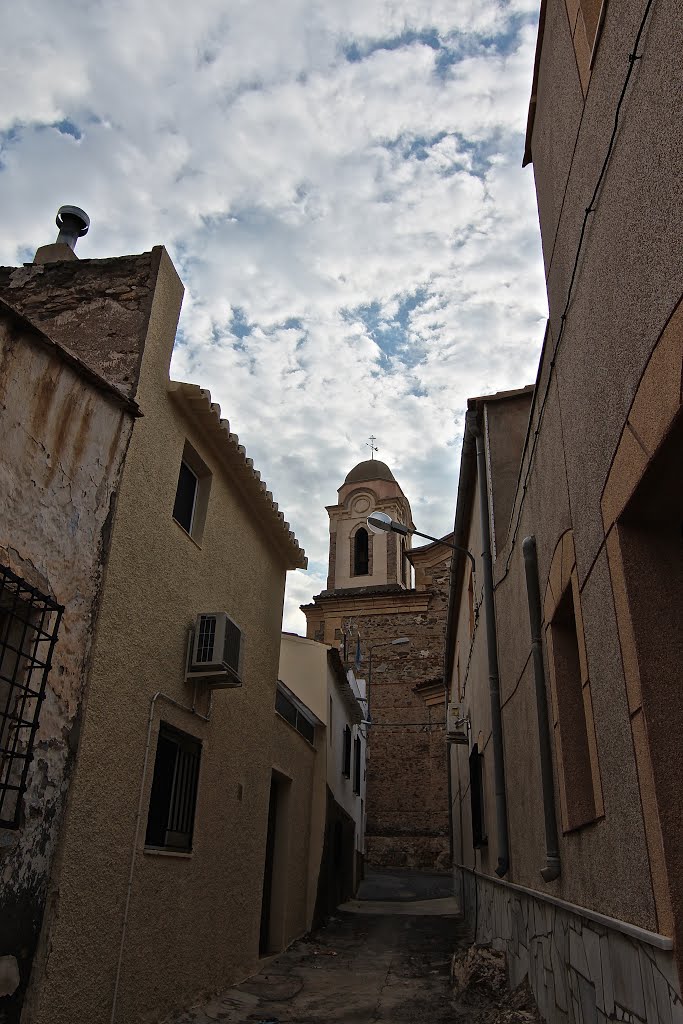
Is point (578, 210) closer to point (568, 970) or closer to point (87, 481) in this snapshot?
point (87, 481)

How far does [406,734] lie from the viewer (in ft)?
83.7

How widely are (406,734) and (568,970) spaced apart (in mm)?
21998

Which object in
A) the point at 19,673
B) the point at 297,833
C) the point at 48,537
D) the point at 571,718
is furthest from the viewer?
the point at 297,833

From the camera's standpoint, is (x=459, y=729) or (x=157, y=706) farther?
(x=459, y=729)

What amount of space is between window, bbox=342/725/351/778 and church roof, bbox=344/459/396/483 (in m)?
19.8

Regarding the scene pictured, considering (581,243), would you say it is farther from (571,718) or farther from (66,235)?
(66,235)

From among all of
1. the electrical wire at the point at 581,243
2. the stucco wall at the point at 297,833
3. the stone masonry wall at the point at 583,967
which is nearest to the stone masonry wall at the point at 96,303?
the electrical wire at the point at 581,243

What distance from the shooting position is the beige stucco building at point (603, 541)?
2.69 meters

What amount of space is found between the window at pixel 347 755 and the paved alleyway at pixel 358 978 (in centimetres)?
284

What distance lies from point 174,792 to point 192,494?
284cm

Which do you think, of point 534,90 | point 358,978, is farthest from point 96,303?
point 358,978

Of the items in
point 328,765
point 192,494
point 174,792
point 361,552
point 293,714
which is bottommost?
point 174,792

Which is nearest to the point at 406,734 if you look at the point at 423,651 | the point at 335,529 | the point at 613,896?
the point at 423,651

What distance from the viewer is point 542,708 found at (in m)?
4.90
